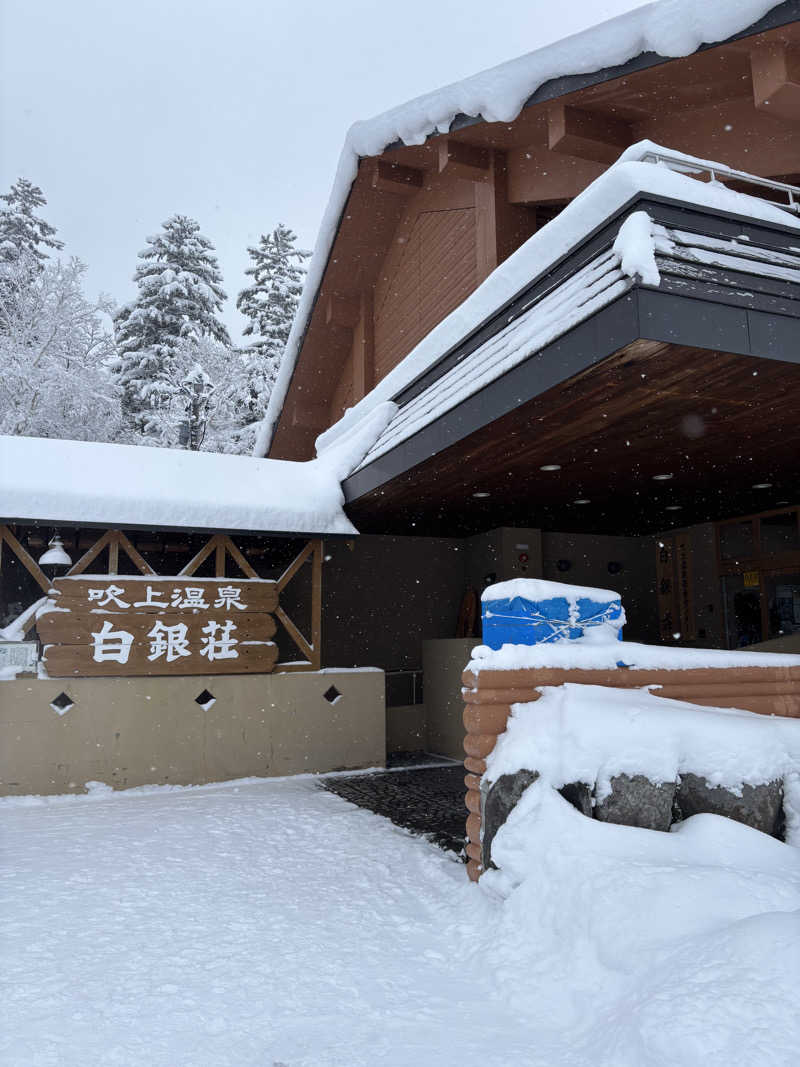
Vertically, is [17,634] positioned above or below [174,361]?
below

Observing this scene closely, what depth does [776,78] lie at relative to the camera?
6184mm

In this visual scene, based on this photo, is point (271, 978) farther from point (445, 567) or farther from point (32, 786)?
point (445, 567)

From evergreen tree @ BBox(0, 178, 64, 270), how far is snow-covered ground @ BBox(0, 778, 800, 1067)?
25.3 meters

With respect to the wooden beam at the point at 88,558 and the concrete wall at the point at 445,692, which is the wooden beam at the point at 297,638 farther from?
the wooden beam at the point at 88,558

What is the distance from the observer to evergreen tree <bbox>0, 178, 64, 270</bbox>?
82.9 feet

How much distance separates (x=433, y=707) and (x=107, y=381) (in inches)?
603

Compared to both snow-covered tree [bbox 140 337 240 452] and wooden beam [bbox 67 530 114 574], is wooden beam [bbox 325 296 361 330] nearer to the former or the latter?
wooden beam [bbox 67 530 114 574]

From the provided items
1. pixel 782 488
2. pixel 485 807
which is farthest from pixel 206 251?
pixel 485 807

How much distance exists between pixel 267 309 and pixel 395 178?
59.1 feet

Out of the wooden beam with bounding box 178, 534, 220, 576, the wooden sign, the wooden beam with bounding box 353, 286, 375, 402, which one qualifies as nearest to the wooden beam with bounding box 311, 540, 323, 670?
the wooden sign

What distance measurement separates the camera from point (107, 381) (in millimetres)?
21312

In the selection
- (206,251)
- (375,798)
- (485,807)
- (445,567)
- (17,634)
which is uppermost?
(206,251)

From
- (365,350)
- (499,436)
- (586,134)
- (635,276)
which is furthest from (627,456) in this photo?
(365,350)

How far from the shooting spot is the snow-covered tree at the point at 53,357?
19.9 metres
